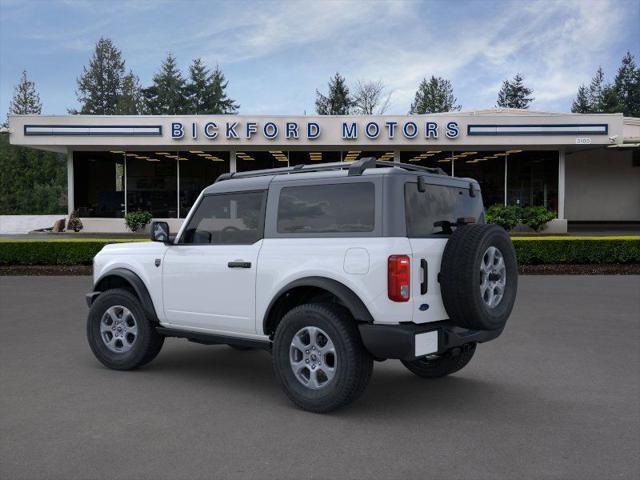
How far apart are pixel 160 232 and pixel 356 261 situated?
220 centimetres

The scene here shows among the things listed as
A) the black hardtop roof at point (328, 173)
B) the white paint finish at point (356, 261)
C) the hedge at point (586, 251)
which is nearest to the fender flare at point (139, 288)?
the black hardtop roof at point (328, 173)

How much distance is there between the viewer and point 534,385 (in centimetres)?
583

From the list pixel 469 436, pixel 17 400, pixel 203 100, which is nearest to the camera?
pixel 469 436

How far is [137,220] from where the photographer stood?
88.7ft

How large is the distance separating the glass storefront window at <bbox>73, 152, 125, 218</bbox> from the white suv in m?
24.2

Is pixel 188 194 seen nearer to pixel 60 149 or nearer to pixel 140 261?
pixel 60 149

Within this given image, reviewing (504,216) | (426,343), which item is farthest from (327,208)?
(504,216)

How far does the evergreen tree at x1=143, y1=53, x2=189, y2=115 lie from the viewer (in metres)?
72.4

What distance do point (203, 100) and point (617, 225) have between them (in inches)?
2024

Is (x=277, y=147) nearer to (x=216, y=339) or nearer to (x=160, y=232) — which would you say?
(x=160, y=232)

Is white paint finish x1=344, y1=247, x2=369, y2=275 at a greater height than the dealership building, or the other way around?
the dealership building

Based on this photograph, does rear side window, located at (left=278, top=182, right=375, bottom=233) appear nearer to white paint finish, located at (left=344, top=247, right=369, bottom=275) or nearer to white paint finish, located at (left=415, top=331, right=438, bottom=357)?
white paint finish, located at (left=344, top=247, right=369, bottom=275)

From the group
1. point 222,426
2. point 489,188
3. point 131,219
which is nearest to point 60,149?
point 131,219

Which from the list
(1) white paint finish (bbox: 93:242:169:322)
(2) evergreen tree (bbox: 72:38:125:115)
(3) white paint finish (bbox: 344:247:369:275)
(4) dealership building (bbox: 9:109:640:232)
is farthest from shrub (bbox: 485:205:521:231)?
(2) evergreen tree (bbox: 72:38:125:115)
